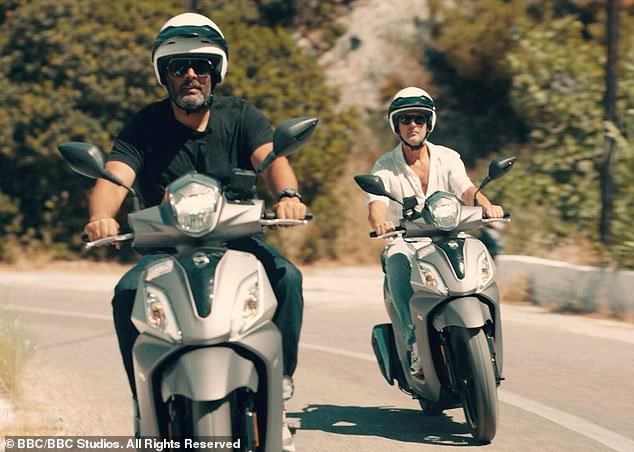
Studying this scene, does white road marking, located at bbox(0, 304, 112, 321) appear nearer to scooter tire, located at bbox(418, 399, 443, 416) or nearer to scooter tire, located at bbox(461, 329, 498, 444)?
scooter tire, located at bbox(418, 399, 443, 416)

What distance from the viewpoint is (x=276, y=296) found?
18.1ft

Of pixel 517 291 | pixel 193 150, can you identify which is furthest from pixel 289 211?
pixel 517 291

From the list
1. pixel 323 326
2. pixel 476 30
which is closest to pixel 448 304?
pixel 323 326

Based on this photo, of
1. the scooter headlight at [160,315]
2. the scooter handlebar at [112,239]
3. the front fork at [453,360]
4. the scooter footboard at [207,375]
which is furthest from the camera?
the front fork at [453,360]

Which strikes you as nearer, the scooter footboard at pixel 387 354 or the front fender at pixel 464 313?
the front fender at pixel 464 313

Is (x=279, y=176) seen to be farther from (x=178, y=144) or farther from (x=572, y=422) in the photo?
(x=572, y=422)

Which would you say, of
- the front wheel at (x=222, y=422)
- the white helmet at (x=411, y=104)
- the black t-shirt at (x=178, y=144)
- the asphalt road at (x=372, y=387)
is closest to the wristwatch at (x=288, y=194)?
the black t-shirt at (x=178, y=144)

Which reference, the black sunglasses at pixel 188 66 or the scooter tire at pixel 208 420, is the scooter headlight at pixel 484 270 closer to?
the black sunglasses at pixel 188 66

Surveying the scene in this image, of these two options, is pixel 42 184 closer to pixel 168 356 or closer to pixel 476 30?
pixel 476 30

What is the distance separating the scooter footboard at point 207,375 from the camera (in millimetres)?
4523

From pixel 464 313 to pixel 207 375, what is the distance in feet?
6.91

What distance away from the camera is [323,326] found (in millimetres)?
12289

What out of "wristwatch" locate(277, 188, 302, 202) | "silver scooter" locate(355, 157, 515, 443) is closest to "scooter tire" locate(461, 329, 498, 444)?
"silver scooter" locate(355, 157, 515, 443)

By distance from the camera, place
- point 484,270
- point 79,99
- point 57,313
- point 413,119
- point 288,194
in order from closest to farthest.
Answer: point 288,194
point 484,270
point 413,119
point 57,313
point 79,99
